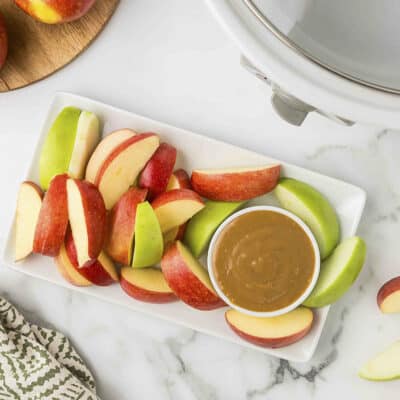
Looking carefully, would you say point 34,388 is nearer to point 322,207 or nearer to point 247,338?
point 247,338

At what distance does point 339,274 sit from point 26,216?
1.43 feet

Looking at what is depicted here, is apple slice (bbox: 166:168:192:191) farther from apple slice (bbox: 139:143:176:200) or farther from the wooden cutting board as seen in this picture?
the wooden cutting board

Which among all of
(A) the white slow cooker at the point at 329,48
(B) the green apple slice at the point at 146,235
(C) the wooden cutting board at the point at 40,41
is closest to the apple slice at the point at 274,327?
(B) the green apple slice at the point at 146,235

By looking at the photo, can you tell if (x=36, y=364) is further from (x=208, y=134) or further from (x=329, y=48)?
(x=329, y=48)

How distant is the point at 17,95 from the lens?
3.56 feet

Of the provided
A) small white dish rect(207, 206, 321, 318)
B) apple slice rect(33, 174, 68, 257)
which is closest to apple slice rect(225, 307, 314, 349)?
small white dish rect(207, 206, 321, 318)

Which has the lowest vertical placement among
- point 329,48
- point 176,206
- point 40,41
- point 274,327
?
point 274,327

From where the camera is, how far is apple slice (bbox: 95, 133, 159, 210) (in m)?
1.01

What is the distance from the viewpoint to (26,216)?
1052 millimetres

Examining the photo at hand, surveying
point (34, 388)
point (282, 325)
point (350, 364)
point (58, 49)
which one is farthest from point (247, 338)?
point (58, 49)

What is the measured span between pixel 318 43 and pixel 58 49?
0.69 metres

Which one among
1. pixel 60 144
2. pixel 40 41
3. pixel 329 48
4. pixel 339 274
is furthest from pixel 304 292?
pixel 329 48

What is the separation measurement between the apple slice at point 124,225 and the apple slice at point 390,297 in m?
0.35

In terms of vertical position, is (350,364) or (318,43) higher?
(318,43)
